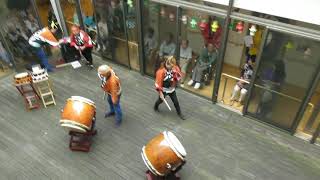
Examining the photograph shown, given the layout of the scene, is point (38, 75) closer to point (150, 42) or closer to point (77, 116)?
point (77, 116)

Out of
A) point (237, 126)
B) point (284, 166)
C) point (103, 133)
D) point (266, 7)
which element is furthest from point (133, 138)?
point (266, 7)

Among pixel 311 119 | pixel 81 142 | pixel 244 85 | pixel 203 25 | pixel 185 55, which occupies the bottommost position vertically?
pixel 81 142

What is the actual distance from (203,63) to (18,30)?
4.71 meters

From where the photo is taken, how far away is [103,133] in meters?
5.77

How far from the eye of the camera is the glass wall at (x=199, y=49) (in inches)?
227

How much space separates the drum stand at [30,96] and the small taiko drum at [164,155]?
3.31 meters

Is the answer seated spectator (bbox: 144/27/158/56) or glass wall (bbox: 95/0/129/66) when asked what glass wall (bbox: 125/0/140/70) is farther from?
seated spectator (bbox: 144/27/158/56)

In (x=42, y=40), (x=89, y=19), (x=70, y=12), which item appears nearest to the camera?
(x=42, y=40)

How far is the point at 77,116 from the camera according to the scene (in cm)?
488

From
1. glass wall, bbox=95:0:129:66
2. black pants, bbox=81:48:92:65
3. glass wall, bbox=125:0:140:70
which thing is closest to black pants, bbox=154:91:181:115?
glass wall, bbox=125:0:140:70

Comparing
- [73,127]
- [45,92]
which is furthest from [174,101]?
[45,92]

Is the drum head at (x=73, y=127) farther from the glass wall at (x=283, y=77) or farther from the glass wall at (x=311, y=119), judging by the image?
the glass wall at (x=311, y=119)

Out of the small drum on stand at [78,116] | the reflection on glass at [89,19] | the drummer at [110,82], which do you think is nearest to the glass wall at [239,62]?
the drummer at [110,82]

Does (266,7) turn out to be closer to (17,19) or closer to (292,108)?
(292,108)
